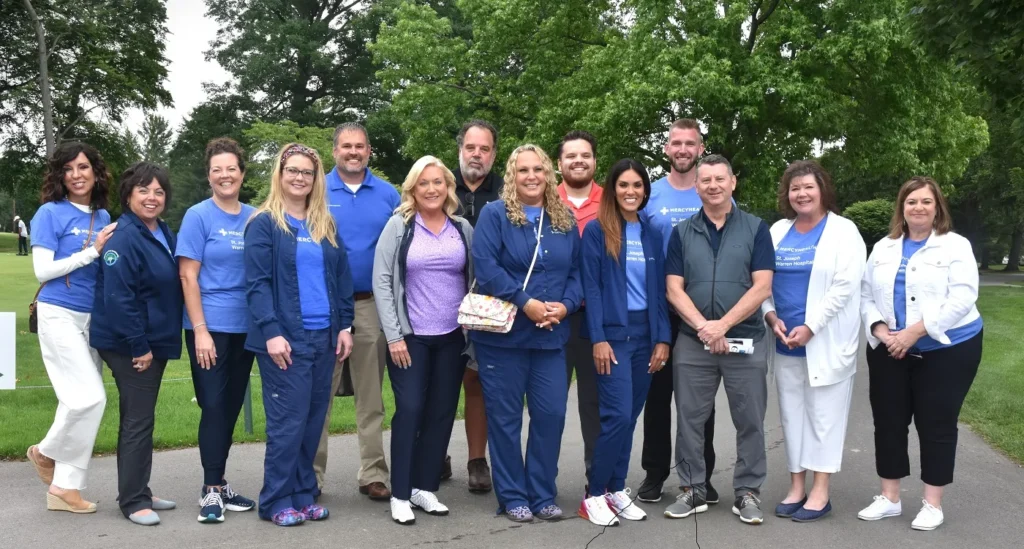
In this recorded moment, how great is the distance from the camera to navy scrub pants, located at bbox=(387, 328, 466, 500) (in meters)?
5.60

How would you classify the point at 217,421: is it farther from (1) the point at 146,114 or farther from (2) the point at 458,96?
(1) the point at 146,114

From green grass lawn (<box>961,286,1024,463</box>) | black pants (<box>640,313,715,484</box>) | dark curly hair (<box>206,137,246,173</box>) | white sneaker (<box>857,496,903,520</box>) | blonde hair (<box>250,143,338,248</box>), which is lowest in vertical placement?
green grass lawn (<box>961,286,1024,463</box>)

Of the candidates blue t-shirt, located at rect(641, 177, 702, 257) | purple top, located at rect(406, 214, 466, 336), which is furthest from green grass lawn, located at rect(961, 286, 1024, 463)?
purple top, located at rect(406, 214, 466, 336)

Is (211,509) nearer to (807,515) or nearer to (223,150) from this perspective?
(223,150)

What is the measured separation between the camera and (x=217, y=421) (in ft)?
18.3

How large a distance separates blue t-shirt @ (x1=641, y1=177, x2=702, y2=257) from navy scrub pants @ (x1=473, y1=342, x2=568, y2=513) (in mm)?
1207

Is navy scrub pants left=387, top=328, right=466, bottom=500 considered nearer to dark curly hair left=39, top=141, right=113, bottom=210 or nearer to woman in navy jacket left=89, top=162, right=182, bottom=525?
woman in navy jacket left=89, top=162, right=182, bottom=525

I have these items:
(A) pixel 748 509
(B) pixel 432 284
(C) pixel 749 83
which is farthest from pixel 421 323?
(C) pixel 749 83

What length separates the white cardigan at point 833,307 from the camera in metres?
5.59

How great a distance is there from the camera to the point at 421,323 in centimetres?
559

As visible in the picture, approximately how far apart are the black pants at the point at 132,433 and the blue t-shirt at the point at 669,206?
10.8 feet

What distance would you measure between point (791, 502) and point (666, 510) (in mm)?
799

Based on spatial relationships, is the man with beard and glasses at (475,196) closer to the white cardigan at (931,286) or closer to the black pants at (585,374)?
the black pants at (585,374)

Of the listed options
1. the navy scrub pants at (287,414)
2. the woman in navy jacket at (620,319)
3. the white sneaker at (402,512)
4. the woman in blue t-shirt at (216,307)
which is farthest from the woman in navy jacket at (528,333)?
the woman in blue t-shirt at (216,307)
